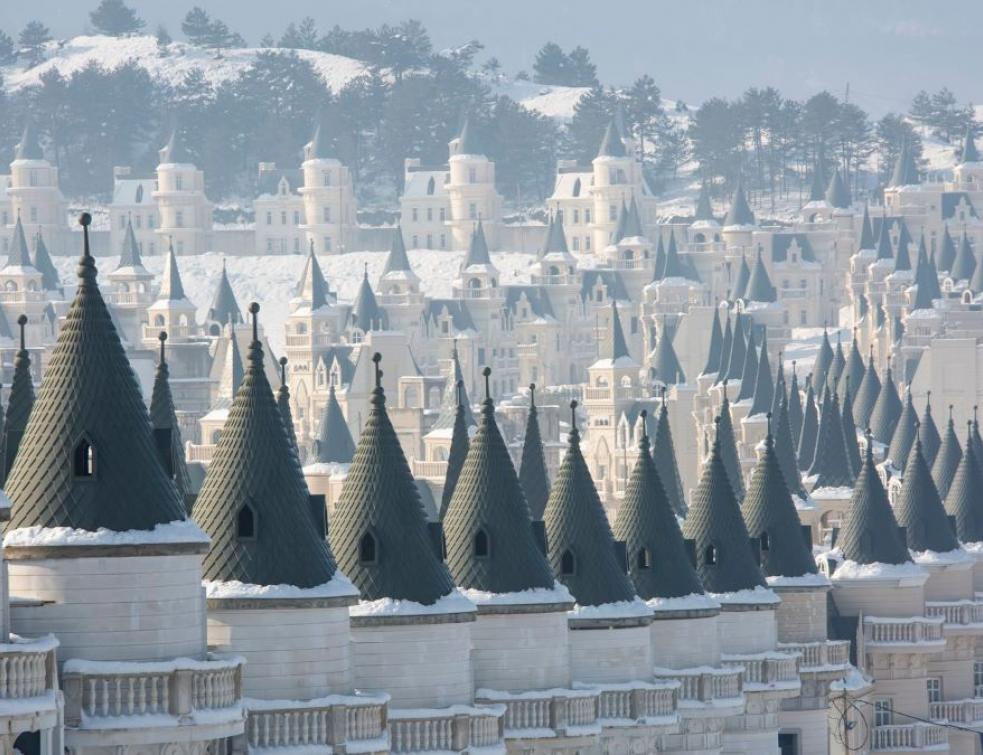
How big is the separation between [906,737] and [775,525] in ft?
29.5

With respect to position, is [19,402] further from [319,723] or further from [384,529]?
[319,723]

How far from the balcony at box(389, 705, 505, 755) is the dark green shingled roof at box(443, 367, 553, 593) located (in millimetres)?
2547

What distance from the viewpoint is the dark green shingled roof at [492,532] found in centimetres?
3716

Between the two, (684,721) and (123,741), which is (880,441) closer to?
(684,721)

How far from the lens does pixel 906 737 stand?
58812mm

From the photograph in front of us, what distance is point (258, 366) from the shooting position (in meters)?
31.6

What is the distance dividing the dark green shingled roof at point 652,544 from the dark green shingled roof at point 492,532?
17.6ft

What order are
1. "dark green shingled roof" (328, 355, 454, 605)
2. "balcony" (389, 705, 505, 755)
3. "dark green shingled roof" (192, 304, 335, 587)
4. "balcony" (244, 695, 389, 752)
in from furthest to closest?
"dark green shingled roof" (328, 355, 454, 605)
"balcony" (389, 705, 505, 755)
"dark green shingled roof" (192, 304, 335, 587)
"balcony" (244, 695, 389, 752)

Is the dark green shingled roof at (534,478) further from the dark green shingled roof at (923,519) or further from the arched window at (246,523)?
the dark green shingled roof at (923,519)

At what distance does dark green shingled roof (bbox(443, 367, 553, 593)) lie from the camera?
3716 cm

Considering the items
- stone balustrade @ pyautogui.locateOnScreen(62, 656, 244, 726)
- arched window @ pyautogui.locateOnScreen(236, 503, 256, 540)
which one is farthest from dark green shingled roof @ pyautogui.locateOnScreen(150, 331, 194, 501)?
stone balustrade @ pyautogui.locateOnScreen(62, 656, 244, 726)

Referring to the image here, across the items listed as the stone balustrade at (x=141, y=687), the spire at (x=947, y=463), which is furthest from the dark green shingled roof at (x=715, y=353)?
the stone balustrade at (x=141, y=687)

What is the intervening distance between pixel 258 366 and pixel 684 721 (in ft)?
42.3

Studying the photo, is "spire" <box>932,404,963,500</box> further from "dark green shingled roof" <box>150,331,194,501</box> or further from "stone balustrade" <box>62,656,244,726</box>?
"stone balustrade" <box>62,656,244,726</box>
